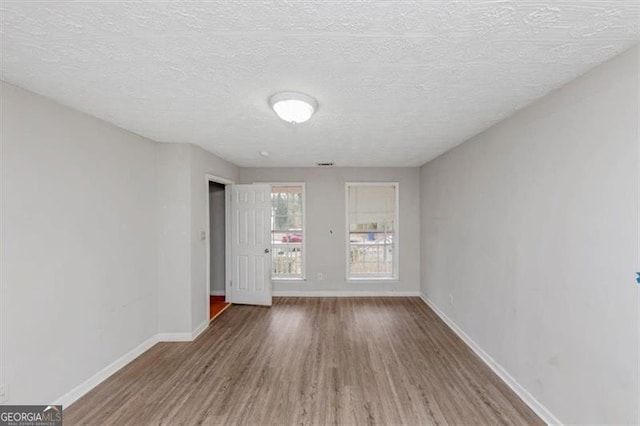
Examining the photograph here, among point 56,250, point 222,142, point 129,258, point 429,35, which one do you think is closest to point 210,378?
point 129,258

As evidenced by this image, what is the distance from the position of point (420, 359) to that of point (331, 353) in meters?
0.95

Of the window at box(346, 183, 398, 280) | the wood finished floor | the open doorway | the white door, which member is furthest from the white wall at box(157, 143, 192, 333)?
the window at box(346, 183, 398, 280)

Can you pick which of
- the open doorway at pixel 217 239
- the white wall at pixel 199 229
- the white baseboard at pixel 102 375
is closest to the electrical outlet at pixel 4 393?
the white baseboard at pixel 102 375

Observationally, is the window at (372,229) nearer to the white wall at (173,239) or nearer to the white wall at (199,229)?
the white wall at (199,229)

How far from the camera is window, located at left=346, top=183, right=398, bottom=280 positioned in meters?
4.96

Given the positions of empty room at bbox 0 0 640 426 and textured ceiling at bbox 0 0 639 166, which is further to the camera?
empty room at bbox 0 0 640 426

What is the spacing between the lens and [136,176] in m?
2.87

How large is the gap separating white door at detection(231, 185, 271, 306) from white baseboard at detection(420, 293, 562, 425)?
285 centimetres

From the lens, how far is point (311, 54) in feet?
4.58

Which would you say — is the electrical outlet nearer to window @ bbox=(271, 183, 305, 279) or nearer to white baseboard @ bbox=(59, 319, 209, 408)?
white baseboard @ bbox=(59, 319, 209, 408)

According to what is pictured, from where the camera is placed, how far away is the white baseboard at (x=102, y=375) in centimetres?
210

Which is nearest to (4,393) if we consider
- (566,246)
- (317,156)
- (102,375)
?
(102,375)

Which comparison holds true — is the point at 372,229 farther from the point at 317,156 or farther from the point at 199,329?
the point at 199,329

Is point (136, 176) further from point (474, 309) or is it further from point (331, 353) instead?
point (474, 309)
